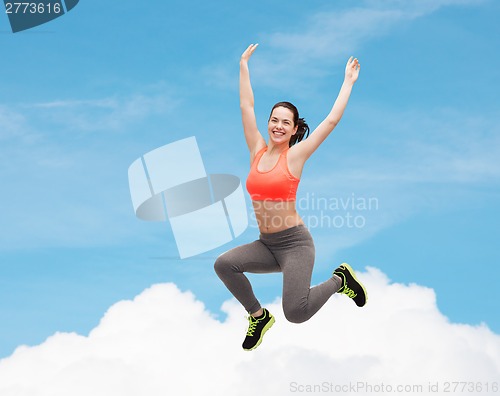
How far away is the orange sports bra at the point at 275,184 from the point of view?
7344 millimetres

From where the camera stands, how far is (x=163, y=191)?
10.0 m

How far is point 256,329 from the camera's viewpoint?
794 centimetres

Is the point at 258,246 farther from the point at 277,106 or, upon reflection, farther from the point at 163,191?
the point at 163,191

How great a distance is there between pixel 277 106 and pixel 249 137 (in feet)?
1.57

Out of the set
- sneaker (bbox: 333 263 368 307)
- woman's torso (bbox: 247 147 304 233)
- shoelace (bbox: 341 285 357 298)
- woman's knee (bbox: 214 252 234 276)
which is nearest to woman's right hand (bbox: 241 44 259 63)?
woman's torso (bbox: 247 147 304 233)

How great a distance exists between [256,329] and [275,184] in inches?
67.4

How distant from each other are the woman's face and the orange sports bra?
0.63 ft

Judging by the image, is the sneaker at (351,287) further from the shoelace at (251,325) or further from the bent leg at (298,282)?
the shoelace at (251,325)

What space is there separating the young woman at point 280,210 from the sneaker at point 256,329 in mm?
11

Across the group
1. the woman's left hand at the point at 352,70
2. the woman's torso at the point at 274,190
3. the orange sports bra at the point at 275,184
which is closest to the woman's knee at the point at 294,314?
the woman's torso at the point at 274,190

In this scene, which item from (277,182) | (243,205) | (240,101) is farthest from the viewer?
(243,205)

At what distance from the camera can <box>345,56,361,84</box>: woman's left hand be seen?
24.6ft

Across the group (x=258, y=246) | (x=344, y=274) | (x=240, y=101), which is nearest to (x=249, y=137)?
(x=240, y=101)

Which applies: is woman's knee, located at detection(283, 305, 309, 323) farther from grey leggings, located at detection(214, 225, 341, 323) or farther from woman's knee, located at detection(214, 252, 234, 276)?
woman's knee, located at detection(214, 252, 234, 276)
